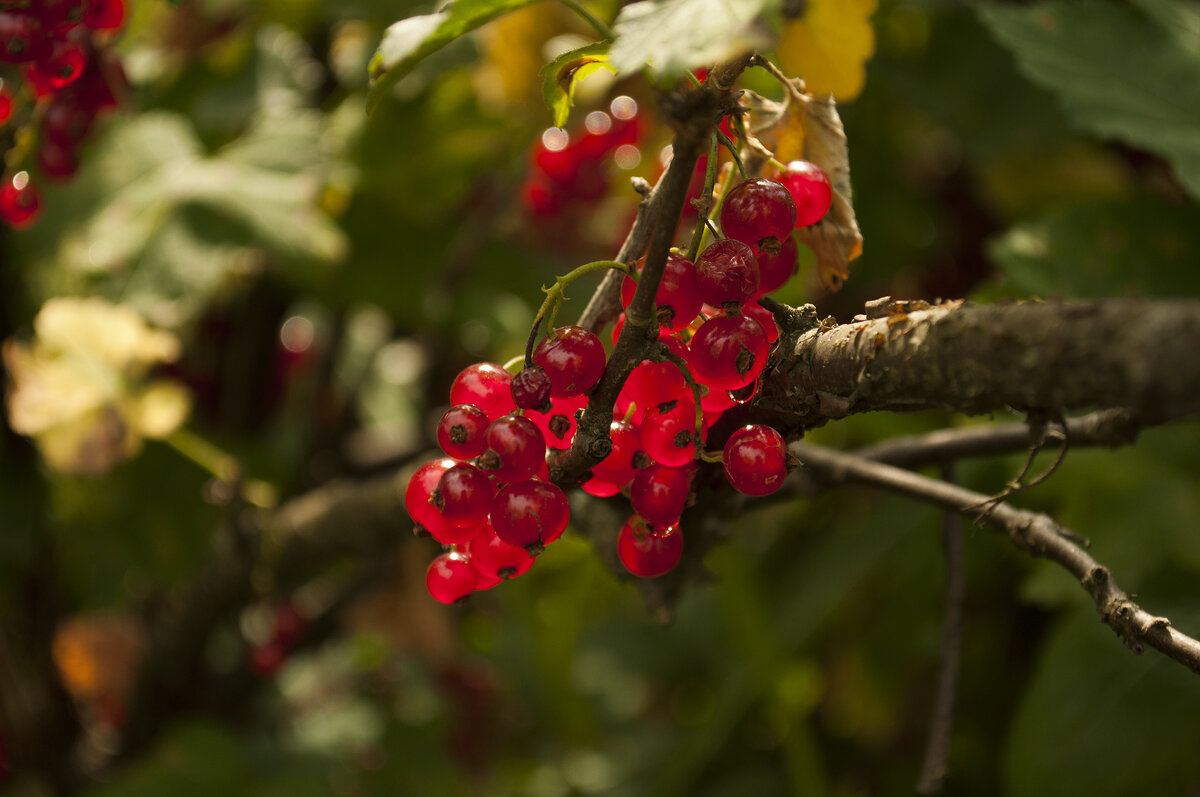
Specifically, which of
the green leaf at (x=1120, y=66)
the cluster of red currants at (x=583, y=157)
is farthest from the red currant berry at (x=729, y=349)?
the cluster of red currants at (x=583, y=157)

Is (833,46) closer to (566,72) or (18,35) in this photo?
(566,72)

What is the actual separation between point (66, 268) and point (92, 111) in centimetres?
62

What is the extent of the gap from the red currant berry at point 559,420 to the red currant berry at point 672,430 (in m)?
0.05

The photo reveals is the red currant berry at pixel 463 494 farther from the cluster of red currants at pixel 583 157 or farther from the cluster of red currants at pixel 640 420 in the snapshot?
the cluster of red currants at pixel 583 157

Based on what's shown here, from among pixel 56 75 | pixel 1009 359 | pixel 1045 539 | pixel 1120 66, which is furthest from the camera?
pixel 1120 66

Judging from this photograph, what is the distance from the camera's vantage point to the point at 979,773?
1.39 metres

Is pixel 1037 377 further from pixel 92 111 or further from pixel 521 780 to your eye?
pixel 521 780

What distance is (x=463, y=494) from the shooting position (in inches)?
18.8

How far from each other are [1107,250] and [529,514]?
0.92 metres

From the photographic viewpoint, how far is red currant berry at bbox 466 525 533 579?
530mm

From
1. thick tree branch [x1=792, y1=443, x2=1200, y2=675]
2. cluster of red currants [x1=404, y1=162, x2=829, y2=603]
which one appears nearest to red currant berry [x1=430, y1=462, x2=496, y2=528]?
cluster of red currants [x1=404, y1=162, x2=829, y2=603]

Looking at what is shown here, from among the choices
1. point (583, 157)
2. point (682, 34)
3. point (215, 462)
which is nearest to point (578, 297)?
point (583, 157)

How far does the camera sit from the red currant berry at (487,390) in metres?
0.52

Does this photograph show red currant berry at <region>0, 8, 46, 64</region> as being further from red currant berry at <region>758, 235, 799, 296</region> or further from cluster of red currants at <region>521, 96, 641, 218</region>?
cluster of red currants at <region>521, 96, 641, 218</region>
